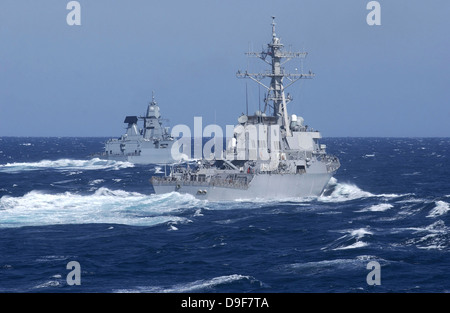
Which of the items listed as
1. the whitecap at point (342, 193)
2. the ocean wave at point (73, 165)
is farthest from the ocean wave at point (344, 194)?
the ocean wave at point (73, 165)

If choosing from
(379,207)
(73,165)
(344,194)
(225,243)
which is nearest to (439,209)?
(379,207)

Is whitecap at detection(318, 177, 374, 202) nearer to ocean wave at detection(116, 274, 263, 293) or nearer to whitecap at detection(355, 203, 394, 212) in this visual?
whitecap at detection(355, 203, 394, 212)

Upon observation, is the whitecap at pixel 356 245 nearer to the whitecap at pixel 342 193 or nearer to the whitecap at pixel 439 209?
the whitecap at pixel 439 209

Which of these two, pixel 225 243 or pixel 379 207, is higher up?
pixel 379 207

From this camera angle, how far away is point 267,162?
5316 cm

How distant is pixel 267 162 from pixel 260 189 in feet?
11.7

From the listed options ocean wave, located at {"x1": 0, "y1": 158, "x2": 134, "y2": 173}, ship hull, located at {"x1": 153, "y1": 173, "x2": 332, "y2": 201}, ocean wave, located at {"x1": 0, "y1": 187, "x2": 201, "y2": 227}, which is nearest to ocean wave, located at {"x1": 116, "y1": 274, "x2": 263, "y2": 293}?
ocean wave, located at {"x1": 0, "y1": 187, "x2": 201, "y2": 227}

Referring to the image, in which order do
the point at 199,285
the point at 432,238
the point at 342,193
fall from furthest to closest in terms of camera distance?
the point at 342,193 < the point at 432,238 < the point at 199,285

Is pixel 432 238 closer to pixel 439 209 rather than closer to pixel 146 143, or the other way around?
pixel 439 209

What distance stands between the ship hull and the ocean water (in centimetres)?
88

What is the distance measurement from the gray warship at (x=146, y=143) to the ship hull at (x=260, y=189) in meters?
65.6
